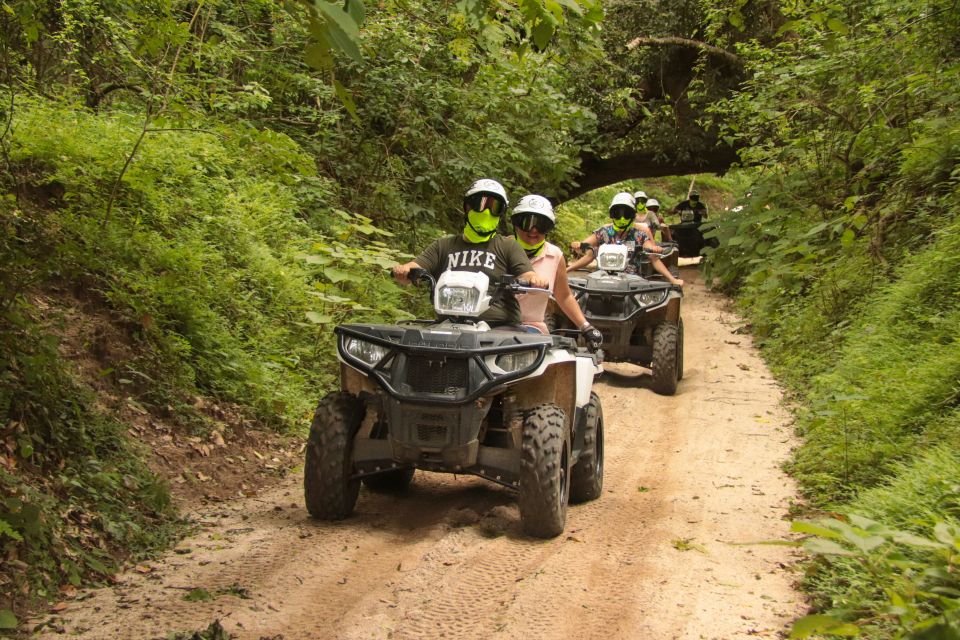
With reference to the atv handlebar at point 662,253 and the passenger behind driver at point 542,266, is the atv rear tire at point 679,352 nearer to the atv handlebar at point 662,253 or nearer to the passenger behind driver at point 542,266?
the atv handlebar at point 662,253

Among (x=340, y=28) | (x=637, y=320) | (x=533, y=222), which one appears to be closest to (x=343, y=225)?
(x=637, y=320)

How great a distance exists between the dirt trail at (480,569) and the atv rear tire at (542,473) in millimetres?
128

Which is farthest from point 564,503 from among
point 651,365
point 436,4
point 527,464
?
point 436,4

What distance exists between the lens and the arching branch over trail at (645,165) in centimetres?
1991

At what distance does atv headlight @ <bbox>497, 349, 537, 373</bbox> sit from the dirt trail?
3.26 ft

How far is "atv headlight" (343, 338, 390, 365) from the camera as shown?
554 cm

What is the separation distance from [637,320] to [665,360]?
67 centimetres

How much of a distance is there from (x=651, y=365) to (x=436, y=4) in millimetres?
5465

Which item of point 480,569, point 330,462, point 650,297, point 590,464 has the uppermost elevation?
point 650,297

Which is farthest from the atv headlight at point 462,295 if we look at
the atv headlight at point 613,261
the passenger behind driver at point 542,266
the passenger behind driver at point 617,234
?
the passenger behind driver at point 617,234

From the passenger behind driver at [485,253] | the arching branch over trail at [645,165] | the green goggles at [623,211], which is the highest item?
the arching branch over trail at [645,165]

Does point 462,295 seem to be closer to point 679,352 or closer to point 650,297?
point 650,297

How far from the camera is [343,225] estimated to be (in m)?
10.9

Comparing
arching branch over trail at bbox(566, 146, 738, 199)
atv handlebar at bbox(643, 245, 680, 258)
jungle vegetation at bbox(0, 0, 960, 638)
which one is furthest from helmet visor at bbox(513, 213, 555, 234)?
arching branch over trail at bbox(566, 146, 738, 199)
